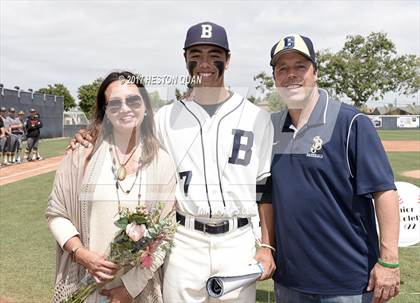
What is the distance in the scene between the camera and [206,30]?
2.33m

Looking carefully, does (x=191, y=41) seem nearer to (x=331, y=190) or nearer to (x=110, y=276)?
(x=331, y=190)

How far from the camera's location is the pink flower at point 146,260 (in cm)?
227

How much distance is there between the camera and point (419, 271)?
5191 millimetres

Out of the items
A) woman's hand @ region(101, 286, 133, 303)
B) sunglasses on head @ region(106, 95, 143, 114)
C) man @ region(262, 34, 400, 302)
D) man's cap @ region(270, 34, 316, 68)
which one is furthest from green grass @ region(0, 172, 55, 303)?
man's cap @ region(270, 34, 316, 68)

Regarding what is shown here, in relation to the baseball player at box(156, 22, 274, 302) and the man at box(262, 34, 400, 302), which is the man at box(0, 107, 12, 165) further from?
the man at box(262, 34, 400, 302)

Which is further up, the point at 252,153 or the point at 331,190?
the point at 252,153

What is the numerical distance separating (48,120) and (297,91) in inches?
569

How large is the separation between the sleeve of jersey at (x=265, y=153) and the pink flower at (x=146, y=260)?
712 millimetres

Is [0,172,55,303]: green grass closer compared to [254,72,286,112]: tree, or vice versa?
[254,72,286,112]: tree

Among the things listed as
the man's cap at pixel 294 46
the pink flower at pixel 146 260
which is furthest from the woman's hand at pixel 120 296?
the man's cap at pixel 294 46

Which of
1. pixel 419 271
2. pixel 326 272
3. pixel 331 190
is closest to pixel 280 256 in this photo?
pixel 326 272

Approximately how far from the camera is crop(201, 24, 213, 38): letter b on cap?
91.0 inches

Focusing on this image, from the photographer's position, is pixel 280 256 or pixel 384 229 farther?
pixel 280 256

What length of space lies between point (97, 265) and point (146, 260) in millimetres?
259
